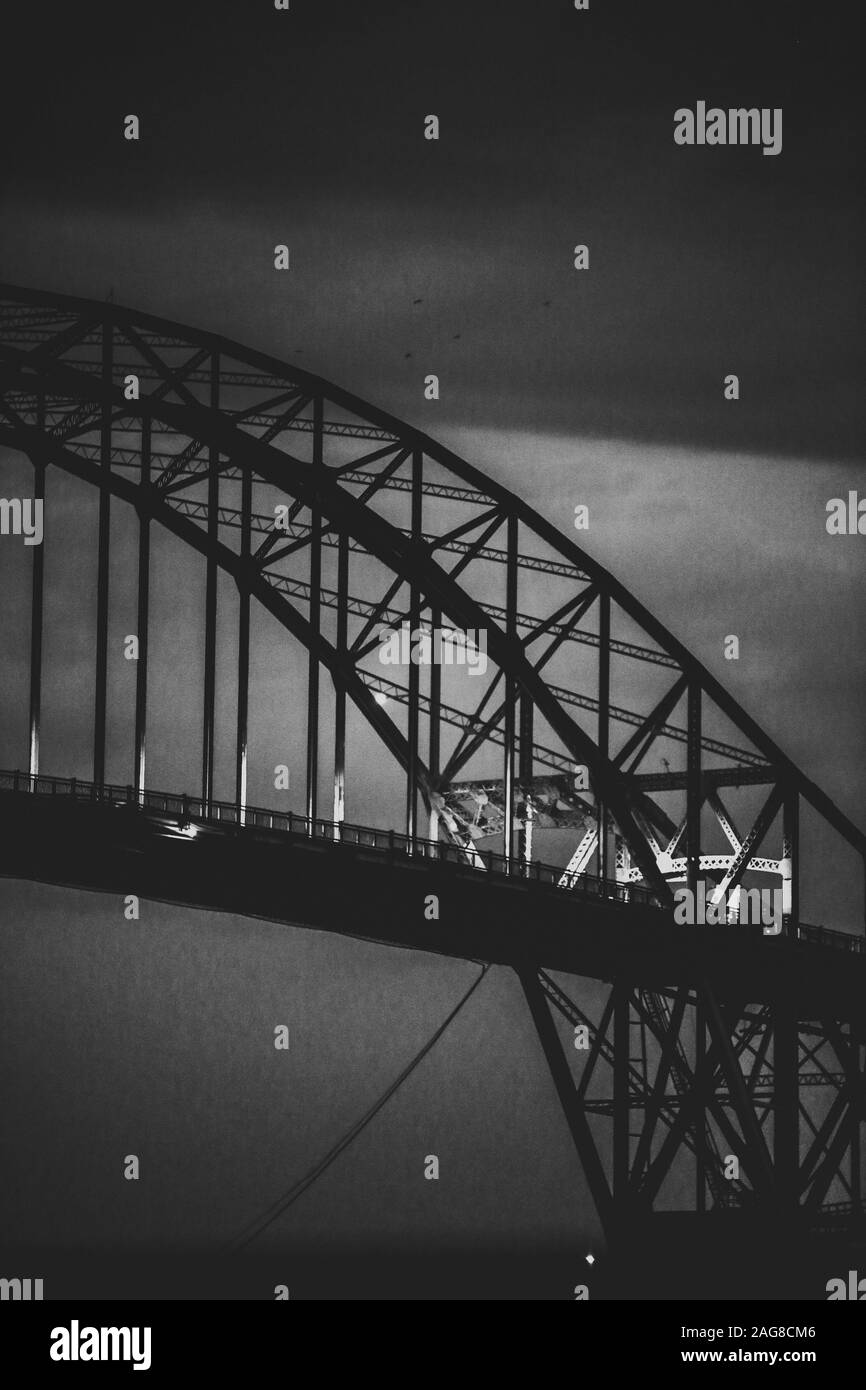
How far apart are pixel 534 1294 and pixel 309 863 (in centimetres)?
4465

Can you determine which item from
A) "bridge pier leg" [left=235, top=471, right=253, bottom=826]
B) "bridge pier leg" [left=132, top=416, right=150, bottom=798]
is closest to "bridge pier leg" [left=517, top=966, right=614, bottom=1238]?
"bridge pier leg" [left=235, top=471, right=253, bottom=826]

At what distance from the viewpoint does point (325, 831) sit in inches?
3216

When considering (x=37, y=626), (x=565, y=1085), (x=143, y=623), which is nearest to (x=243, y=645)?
(x=143, y=623)

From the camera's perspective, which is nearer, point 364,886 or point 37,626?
point 364,886

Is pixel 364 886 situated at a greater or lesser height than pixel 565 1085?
greater

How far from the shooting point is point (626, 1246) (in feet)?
256

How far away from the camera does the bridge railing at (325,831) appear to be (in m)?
74.2

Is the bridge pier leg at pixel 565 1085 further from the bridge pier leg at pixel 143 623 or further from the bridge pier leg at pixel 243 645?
the bridge pier leg at pixel 143 623

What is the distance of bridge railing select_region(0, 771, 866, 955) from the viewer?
7425 cm

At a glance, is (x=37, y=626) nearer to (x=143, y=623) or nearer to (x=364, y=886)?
(x=143, y=623)
